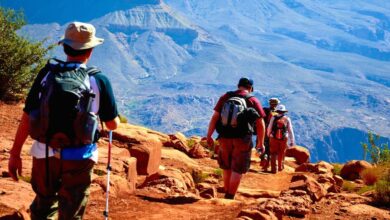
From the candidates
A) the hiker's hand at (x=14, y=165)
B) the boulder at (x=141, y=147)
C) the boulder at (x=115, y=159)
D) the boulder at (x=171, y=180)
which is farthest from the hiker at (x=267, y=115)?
the hiker's hand at (x=14, y=165)

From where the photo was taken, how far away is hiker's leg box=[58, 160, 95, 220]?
15.6 feet

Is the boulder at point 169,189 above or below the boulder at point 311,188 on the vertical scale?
below

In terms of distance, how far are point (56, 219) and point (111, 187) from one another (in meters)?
3.41

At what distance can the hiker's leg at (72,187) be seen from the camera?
4742 mm

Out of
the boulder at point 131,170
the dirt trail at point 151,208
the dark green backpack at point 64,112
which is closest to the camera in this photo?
the dark green backpack at point 64,112

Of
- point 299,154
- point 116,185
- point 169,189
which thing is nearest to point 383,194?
point 169,189

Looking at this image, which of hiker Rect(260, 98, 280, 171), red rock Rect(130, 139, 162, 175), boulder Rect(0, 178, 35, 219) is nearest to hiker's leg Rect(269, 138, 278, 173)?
hiker Rect(260, 98, 280, 171)

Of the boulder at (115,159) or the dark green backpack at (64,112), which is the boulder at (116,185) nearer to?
the boulder at (115,159)

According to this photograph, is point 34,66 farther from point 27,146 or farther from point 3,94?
point 27,146

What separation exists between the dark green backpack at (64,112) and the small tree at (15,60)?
11.1 metres

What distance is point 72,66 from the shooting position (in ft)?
15.6

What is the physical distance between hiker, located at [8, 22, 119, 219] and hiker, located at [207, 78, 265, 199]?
3906 mm

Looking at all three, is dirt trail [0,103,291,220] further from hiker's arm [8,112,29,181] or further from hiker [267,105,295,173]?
hiker [267,105,295,173]

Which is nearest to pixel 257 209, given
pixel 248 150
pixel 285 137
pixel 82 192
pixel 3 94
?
pixel 248 150
